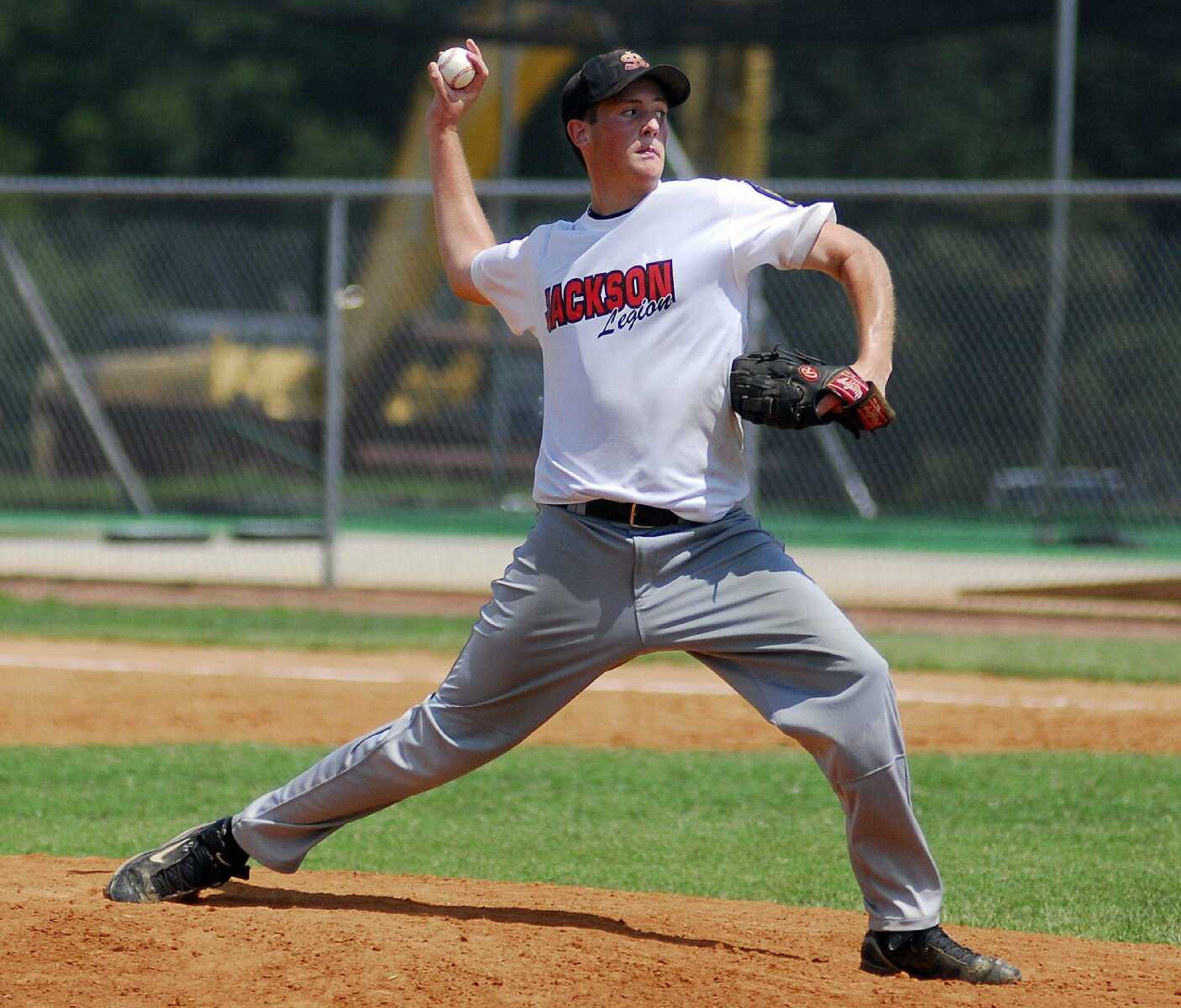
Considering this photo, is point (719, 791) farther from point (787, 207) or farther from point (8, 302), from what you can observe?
point (8, 302)

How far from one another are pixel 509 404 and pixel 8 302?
609 centimetres

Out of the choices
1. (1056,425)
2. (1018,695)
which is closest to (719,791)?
(1018,695)

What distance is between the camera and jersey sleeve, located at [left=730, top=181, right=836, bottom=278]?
379 centimetres

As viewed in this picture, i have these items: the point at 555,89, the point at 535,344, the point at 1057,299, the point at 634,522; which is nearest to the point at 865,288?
the point at 634,522

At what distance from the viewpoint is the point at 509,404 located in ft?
57.0

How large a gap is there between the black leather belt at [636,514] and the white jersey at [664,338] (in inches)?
0.7

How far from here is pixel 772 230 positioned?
3791 mm

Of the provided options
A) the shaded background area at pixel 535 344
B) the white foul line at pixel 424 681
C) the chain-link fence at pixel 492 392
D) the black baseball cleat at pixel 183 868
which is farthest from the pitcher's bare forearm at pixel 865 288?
the chain-link fence at pixel 492 392

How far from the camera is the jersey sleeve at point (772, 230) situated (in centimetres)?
379

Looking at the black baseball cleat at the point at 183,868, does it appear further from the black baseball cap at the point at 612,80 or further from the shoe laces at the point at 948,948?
the black baseball cap at the point at 612,80

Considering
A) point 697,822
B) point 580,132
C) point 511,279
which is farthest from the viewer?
point 697,822

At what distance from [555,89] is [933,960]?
22922 mm

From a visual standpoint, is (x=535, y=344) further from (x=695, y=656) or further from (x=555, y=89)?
(x=695, y=656)

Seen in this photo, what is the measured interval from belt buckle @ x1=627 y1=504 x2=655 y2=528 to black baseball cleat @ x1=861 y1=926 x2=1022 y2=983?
105 centimetres
